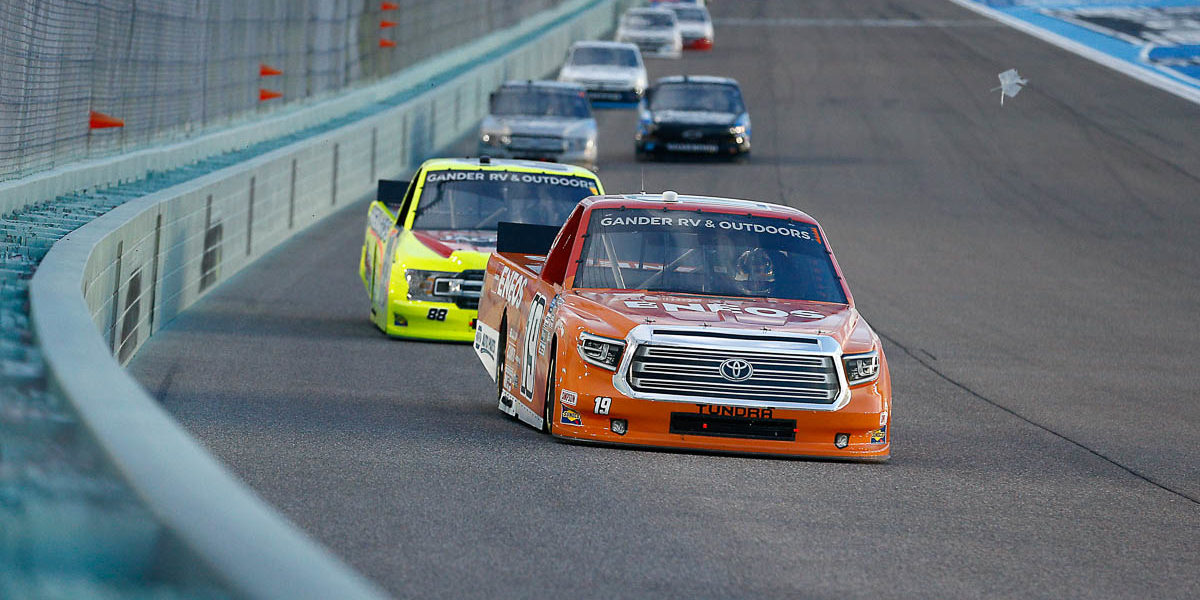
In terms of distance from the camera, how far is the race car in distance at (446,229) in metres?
15.1

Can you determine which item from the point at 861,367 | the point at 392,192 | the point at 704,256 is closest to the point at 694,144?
the point at 392,192

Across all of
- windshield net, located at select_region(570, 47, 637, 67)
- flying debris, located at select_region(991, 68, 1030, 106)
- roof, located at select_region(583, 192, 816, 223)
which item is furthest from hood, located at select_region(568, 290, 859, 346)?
windshield net, located at select_region(570, 47, 637, 67)

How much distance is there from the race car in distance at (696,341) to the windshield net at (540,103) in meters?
21.7

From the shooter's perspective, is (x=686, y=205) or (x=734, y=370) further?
(x=686, y=205)

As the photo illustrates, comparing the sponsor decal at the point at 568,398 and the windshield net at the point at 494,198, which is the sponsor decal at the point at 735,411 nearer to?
the sponsor decal at the point at 568,398

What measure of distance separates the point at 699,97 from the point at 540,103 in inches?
158

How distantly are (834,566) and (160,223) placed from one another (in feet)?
29.3

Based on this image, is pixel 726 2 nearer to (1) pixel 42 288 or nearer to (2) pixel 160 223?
(2) pixel 160 223

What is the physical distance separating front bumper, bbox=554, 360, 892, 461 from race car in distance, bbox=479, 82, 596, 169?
21.7 metres

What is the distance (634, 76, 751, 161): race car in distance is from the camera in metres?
35.3

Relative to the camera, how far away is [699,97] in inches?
1419

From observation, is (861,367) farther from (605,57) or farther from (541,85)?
(605,57)

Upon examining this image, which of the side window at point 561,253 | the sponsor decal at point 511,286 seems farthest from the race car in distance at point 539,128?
the side window at point 561,253

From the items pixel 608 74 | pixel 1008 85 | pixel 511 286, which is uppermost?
pixel 1008 85
